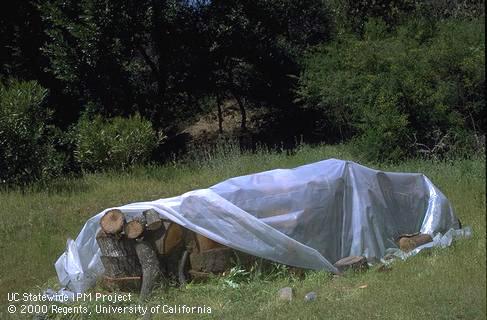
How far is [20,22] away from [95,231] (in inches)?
490

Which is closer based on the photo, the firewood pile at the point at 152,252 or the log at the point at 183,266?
the firewood pile at the point at 152,252

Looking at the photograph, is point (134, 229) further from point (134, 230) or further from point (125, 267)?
point (125, 267)

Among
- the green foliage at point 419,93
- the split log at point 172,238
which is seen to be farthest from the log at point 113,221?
the green foliage at point 419,93

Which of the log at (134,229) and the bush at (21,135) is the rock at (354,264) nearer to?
the log at (134,229)

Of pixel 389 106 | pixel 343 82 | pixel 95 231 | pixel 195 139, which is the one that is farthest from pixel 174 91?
pixel 95 231

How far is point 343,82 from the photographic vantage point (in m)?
16.4

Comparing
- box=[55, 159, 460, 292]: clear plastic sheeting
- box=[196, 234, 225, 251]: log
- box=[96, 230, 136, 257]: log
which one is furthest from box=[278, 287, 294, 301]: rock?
box=[96, 230, 136, 257]: log

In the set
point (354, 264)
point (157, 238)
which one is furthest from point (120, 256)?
point (354, 264)

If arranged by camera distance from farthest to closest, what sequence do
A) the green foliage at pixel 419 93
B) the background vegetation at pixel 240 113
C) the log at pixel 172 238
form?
the green foliage at pixel 419 93 → the log at pixel 172 238 → the background vegetation at pixel 240 113

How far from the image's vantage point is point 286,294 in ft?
21.5

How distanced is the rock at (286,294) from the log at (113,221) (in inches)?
72.3

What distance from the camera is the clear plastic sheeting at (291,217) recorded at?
723 centimetres

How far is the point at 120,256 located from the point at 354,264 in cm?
248

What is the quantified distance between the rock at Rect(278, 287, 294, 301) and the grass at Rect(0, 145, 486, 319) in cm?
6
